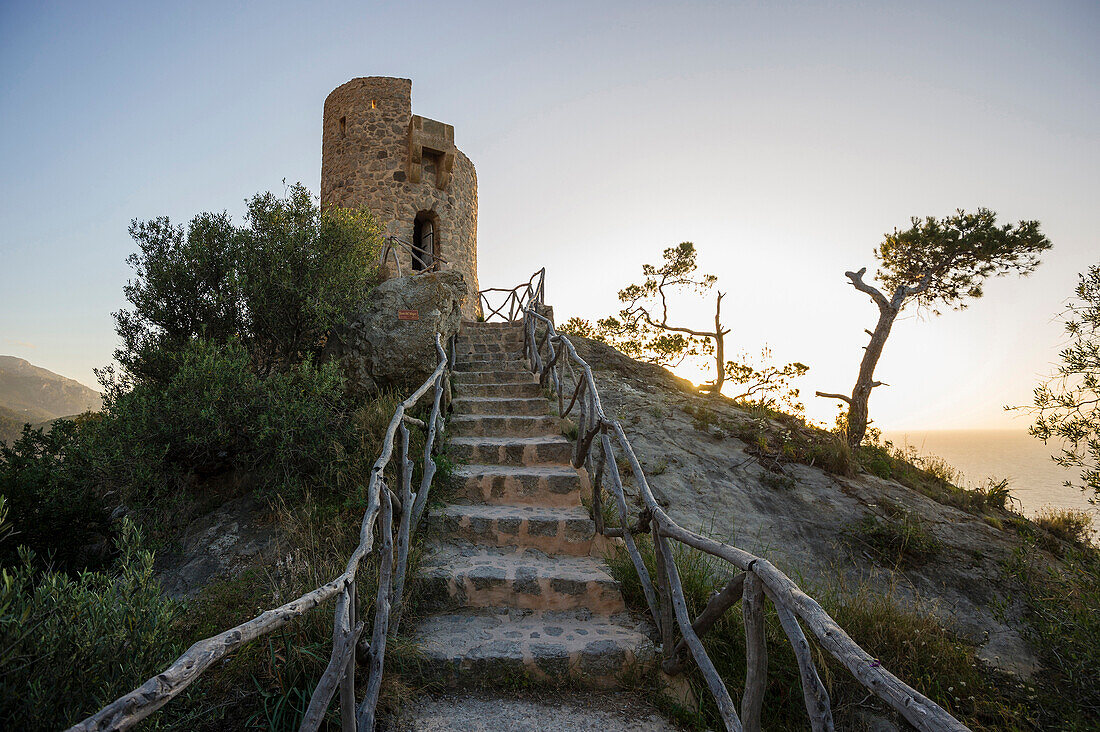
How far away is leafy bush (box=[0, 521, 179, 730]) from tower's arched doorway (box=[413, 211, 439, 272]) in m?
11.0

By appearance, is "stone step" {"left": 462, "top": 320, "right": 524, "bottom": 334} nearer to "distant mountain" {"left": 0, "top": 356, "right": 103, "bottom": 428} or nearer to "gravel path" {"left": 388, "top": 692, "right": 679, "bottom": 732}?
"gravel path" {"left": 388, "top": 692, "right": 679, "bottom": 732}

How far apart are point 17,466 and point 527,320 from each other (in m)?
6.30

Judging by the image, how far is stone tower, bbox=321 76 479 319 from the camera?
12.5m

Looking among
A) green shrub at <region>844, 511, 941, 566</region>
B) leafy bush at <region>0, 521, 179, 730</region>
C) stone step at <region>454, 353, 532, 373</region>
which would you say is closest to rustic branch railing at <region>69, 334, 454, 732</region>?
leafy bush at <region>0, 521, 179, 730</region>

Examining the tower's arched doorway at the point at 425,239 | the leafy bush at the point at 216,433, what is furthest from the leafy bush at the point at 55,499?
the tower's arched doorway at the point at 425,239

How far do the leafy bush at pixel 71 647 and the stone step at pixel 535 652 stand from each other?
1287 millimetres

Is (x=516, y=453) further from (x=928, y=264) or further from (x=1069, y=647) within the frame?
(x=928, y=264)

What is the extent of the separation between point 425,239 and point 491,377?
806 cm

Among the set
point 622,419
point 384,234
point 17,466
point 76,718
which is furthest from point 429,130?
point 76,718

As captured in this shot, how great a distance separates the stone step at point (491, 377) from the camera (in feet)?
23.5

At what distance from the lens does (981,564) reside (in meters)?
5.09

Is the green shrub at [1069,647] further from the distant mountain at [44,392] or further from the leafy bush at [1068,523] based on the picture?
the distant mountain at [44,392]

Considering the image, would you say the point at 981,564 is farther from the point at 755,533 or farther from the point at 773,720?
the point at 773,720

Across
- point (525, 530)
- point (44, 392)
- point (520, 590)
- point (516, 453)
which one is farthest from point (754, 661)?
point (44, 392)
